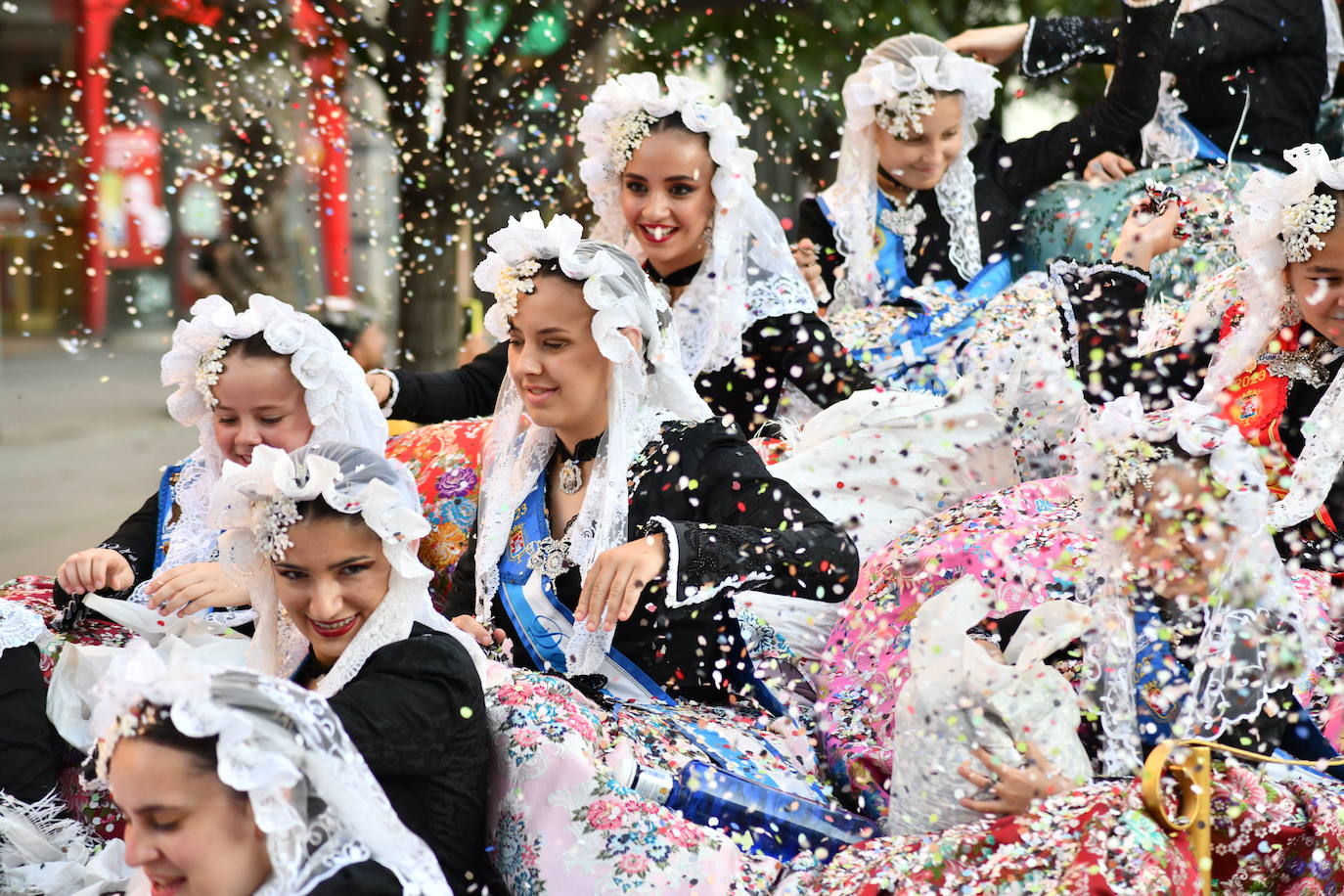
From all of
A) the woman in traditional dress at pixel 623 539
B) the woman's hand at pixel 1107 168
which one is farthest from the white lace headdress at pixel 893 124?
the woman in traditional dress at pixel 623 539

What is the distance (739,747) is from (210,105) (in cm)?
407

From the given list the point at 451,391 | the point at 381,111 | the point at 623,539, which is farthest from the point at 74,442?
the point at 623,539

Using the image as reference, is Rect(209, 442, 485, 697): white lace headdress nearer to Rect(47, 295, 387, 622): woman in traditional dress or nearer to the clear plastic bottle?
the clear plastic bottle

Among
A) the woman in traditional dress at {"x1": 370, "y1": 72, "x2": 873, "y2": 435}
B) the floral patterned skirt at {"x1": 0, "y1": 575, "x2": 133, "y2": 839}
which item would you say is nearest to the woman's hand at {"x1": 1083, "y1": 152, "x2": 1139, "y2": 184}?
the woman in traditional dress at {"x1": 370, "y1": 72, "x2": 873, "y2": 435}

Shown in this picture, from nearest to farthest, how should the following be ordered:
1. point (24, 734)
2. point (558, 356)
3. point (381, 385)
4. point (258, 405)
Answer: point (24, 734)
point (558, 356)
point (258, 405)
point (381, 385)

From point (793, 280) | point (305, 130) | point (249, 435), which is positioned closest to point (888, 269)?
point (793, 280)

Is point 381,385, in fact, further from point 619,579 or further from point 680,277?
point 619,579

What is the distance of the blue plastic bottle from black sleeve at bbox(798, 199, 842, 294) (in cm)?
239

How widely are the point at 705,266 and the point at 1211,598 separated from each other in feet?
5.84

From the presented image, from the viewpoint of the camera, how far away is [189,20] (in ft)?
19.0

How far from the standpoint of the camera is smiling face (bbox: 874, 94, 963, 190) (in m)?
4.60

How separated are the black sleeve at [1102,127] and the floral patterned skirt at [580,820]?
2.94 m

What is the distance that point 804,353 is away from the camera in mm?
4039

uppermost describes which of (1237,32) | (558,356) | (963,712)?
(1237,32)
